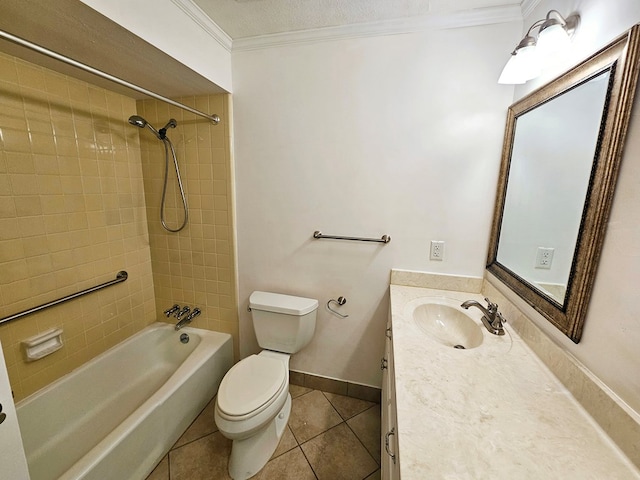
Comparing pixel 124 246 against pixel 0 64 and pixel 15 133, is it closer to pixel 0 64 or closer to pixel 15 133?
pixel 15 133

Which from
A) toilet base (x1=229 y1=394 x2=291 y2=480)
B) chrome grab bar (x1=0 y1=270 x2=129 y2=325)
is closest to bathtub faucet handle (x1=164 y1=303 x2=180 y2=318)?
chrome grab bar (x1=0 y1=270 x2=129 y2=325)

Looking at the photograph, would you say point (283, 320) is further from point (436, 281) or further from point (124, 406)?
point (124, 406)

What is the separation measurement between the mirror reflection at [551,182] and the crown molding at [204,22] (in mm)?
1630

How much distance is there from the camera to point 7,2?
2.73 feet

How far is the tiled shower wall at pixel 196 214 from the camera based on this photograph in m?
1.66

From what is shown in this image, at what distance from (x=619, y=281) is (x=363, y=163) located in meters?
1.14

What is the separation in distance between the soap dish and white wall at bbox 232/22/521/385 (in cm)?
103

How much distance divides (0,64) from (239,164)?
1.08 meters

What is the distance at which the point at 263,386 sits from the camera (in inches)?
53.0

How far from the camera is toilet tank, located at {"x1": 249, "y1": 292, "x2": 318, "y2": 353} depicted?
1606mm

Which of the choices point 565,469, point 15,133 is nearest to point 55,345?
point 15,133

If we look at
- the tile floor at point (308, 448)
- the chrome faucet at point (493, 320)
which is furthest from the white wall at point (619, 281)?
the tile floor at point (308, 448)

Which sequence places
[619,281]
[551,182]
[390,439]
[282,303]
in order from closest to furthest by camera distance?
[619,281]
[390,439]
[551,182]
[282,303]

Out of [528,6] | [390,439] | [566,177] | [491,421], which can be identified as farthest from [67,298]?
[528,6]
